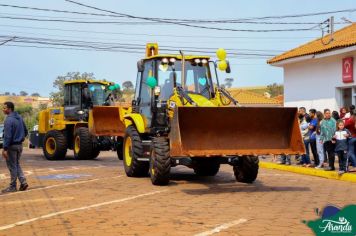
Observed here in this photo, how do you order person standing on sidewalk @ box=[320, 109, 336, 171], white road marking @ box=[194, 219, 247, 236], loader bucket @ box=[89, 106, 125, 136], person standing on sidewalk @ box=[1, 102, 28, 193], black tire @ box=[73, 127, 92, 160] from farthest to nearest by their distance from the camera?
black tire @ box=[73, 127, 92, 160], loader bucket @ box=[89, 106, 125, 136], person standing on sidewalk @ box=[320, 109, 336, 171], person standing on sidewalk @ box=[1, 102, 28, 193], white road marking @ box=[194, 219, 247, 236]

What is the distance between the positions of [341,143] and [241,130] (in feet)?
12.8

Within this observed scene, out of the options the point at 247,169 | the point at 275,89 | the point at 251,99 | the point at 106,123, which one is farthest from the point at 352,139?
the point at 275,89

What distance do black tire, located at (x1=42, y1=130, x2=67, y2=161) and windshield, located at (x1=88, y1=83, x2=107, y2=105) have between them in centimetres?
175

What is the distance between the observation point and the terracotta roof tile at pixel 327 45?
64.2 feet

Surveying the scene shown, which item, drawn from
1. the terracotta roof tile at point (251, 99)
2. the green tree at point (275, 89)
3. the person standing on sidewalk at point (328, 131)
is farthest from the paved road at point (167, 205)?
the green tree at point (275, 89)

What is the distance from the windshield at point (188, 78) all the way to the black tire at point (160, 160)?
4.65ft

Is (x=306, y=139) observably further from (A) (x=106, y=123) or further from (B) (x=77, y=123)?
(B) (x=77, y=123)

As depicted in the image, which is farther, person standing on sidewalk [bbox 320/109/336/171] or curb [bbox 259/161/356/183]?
person standing on sidewalk [bbox 320/109/336/171]

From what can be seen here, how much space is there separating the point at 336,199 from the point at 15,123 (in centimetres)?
635

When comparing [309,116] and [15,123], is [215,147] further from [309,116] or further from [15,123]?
[309,116]

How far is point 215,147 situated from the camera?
10.6 meters

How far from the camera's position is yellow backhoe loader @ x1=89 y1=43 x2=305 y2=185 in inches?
411

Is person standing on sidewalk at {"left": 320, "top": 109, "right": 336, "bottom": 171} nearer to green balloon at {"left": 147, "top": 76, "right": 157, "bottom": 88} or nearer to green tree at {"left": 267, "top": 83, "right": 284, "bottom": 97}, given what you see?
green balloon at {"left": 147, "top": 76, "right": 157, "bottom": 88}

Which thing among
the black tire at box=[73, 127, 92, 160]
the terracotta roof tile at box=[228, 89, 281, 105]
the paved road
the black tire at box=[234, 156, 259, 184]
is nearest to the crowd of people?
the paved road
